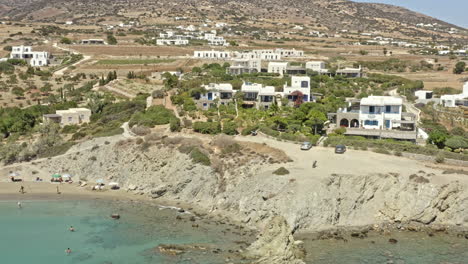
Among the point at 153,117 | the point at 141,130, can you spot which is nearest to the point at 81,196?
the point at 141,130

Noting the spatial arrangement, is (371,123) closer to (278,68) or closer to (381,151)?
(381,151)

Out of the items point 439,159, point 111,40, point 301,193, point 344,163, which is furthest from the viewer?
point 111,40

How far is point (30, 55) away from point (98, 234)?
7512 centimetres

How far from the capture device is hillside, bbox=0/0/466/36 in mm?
166000

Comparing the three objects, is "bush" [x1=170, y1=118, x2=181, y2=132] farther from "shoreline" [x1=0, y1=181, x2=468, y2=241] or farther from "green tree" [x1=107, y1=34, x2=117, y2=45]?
"green tree" [x1=107, y1=34, x2=117, y2=45]

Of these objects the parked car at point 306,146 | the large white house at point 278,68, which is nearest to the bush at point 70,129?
the parked car at point 306,146

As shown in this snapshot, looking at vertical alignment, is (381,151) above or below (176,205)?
above

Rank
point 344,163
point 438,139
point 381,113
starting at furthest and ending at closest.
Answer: point 381,113 → point 438,139 → point 344,163

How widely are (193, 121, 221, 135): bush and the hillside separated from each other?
114 meters

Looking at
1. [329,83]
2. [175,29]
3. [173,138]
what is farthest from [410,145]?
[175,29]

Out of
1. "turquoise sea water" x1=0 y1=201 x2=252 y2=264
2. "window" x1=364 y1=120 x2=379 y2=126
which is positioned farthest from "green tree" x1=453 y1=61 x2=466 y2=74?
"turquoise sea water" x1=0 y1=201 x2=252 y2=264

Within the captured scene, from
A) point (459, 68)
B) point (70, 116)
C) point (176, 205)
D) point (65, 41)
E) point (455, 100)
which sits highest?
point (65, 41)

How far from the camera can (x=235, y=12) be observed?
176000 mm

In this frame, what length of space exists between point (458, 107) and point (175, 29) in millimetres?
92050
